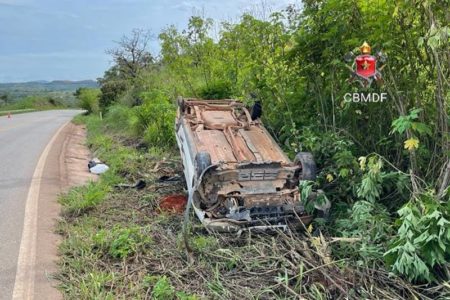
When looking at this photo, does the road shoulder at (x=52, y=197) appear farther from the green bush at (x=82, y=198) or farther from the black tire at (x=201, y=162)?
the black tire at (x=201, y=162)

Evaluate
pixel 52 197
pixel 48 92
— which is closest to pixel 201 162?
pixel 52 197

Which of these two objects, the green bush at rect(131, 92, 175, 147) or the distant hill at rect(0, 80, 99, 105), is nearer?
the green bush at rect(131, 92, 175, 147)

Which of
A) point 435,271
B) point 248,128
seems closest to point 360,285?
point 435,271

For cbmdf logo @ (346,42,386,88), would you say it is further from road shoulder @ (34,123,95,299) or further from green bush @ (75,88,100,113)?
green bush @ (75,88,100,113)

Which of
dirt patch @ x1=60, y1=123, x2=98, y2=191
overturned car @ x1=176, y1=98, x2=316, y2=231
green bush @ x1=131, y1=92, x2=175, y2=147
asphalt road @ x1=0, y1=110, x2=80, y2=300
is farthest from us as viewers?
green bush @ x1=131, y1=92, x2=175, y2=147

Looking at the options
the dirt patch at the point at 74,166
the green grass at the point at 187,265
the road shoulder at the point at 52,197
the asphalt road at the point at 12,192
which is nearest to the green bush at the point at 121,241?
the green grass at the point at 187,265

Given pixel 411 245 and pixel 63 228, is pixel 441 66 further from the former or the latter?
pixel 63 228

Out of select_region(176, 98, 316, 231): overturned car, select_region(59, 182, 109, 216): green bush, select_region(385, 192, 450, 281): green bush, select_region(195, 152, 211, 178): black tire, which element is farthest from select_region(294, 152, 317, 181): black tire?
select_region(59, 182, 109, 216): green bush

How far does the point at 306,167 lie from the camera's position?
6250mm

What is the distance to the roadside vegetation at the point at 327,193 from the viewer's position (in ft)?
13.9

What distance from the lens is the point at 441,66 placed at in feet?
17.0

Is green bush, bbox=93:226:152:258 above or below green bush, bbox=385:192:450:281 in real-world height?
below

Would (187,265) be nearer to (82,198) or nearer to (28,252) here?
(28,252)

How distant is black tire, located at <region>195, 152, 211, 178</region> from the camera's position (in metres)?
6.04
